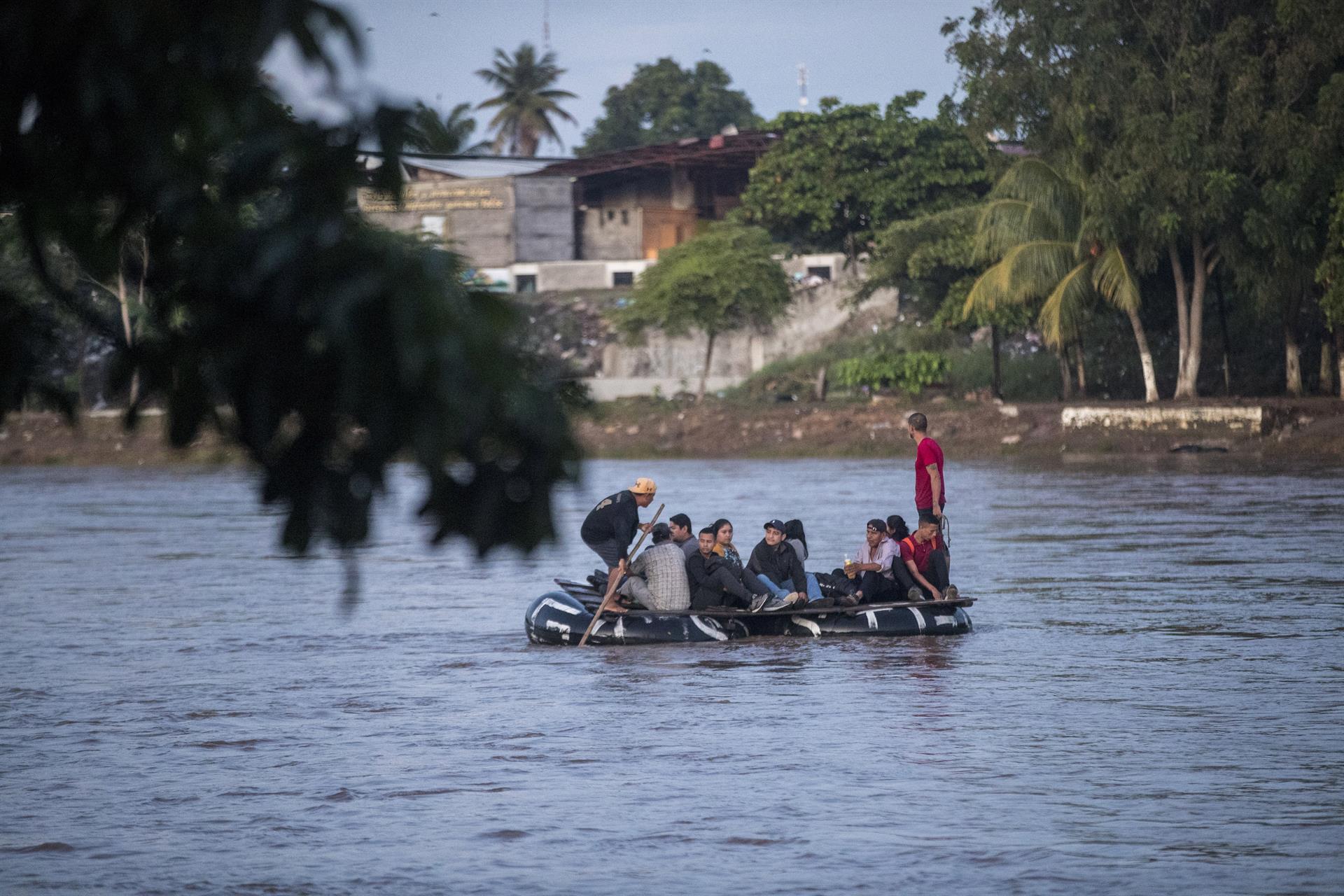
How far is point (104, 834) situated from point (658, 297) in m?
42.9

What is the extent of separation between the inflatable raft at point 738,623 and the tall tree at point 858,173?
3791 centimetres

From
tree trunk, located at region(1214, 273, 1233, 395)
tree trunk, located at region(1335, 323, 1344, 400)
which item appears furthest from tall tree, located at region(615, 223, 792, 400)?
tree trunk, located at region(1335, 323, 1344, 400)

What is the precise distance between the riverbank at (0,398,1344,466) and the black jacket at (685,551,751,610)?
24.1 metres

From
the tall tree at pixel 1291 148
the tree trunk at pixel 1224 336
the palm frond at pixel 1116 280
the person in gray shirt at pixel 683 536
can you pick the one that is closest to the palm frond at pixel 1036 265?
the palm frond at pixel 1116 280

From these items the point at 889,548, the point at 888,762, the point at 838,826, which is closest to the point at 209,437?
the point at 838,826

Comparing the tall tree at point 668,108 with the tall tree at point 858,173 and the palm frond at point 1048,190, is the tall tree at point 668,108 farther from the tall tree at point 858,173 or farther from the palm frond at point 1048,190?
the palm frond at point 1048,190

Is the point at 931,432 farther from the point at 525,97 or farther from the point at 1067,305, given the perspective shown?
the point at 525,97

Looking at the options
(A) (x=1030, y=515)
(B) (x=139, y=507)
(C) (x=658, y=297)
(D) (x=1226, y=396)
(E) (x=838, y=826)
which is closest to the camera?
(E) (x=838, y=826)

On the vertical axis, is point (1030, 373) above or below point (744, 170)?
below

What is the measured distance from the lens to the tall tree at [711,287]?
5109cm

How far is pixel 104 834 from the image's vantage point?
9609 mm

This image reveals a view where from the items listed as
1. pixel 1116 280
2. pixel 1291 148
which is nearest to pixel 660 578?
pixel 1291 148

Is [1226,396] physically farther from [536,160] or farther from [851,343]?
[536,160]

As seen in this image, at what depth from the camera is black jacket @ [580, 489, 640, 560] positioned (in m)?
15.3
